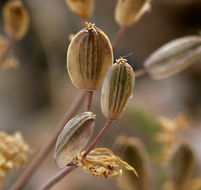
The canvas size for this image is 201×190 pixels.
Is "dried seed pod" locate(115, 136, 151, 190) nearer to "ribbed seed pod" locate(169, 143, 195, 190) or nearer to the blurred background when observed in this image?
"ribbed seed pod" locate(169, 143, 195, 190)

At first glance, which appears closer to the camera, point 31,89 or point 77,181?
point 77,181

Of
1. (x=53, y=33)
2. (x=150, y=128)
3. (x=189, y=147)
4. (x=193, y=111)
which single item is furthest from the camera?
(x=53, y=33)

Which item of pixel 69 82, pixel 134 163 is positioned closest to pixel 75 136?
pixel 134 163

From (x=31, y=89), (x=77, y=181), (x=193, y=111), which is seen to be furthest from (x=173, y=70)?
(x=31, y=89)

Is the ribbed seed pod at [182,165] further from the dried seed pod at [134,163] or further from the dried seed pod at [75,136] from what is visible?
the dried seed pod at [75,136]

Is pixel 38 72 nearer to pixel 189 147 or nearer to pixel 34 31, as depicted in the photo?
pixel 34 31

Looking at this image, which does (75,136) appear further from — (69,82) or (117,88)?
(69,82)
